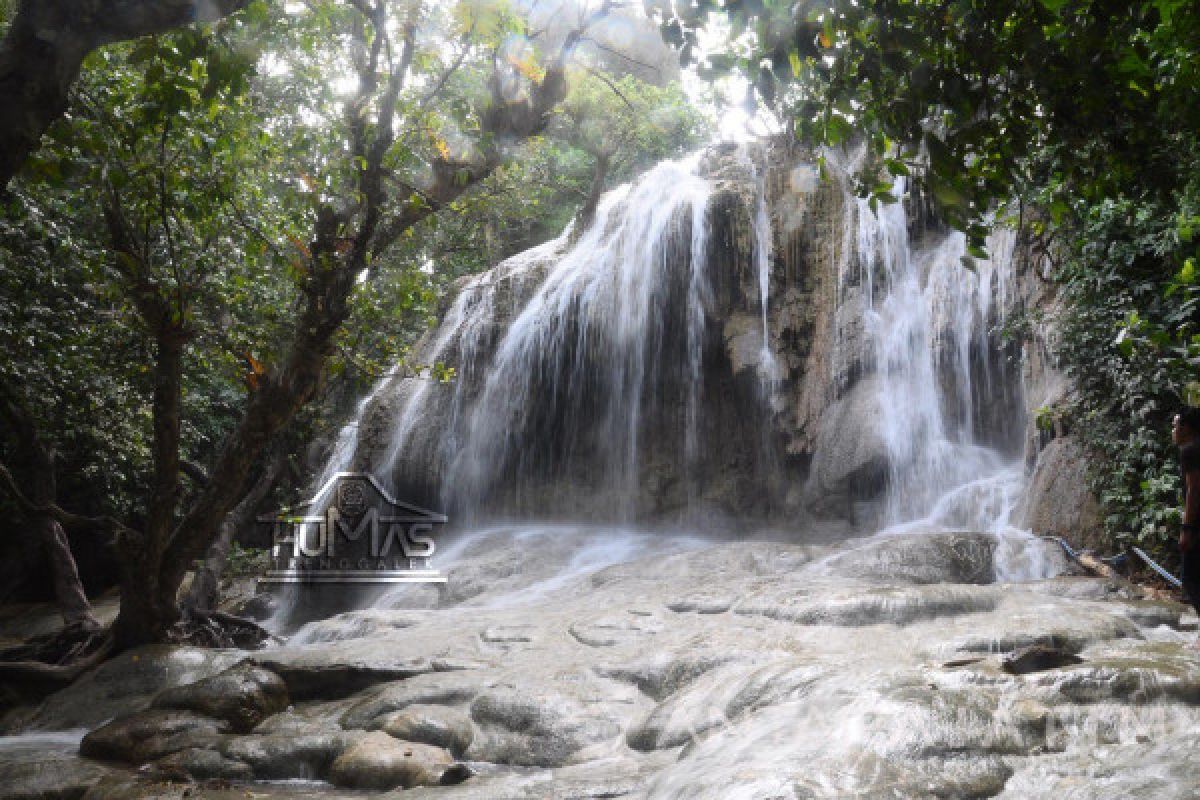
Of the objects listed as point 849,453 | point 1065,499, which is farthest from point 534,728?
point 849,453

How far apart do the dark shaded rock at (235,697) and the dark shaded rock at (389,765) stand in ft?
4.47

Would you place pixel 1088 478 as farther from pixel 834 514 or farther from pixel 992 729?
pixel 992 729

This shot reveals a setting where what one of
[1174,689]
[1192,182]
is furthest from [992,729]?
[1192,182]

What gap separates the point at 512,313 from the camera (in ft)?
48.8

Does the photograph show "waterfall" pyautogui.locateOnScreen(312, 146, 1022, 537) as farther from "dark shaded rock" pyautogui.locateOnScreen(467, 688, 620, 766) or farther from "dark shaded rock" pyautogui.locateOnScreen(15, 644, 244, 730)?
"dark shaded rock" pyautogui.locateOnScreen(15, 644, 244, 730)

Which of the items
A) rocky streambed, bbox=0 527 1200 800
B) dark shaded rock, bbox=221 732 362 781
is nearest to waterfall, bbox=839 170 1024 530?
rocky streambed, bbox=0 527 1200 800

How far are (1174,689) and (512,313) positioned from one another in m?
12.4

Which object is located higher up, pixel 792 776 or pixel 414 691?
pixel 792 776

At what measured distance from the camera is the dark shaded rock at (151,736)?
17.3 ft

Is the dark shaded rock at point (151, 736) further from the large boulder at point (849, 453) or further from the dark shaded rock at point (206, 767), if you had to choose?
the large boulder at point (849, 453)

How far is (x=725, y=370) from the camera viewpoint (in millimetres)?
13211

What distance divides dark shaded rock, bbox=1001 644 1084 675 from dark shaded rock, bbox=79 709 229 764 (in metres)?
4.80

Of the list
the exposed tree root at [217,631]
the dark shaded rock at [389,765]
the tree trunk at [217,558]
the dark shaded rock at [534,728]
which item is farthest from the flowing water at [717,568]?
the tree trunk at [217,558]

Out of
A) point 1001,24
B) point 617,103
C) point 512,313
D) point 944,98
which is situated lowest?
point 944,98
